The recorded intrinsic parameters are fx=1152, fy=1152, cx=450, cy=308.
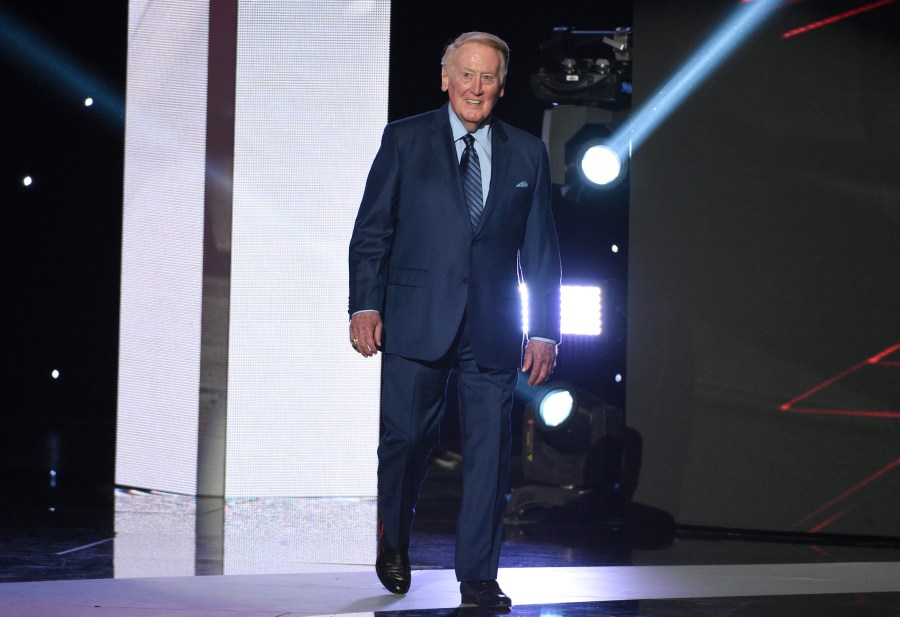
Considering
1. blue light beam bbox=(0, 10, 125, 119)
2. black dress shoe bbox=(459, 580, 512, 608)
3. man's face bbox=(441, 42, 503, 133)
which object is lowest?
black dress shoe bbox=(459, 580, 512, 608)

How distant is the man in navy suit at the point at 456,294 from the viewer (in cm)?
256

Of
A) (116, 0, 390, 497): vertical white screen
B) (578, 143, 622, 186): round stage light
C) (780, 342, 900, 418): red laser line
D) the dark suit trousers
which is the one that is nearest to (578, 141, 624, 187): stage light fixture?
(578, 143, 622, 186): round stage light

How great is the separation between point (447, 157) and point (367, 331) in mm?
438

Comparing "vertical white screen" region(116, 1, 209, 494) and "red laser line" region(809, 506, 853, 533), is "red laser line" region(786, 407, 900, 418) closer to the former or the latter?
"red laser line" region(809, 506, 853, 533)

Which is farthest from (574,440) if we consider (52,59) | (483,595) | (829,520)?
(52,59)

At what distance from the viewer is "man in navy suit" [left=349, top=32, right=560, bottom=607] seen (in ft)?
8.41

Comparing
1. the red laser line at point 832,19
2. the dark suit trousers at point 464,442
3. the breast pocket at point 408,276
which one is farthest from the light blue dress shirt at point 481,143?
the red laser line at point 832,19

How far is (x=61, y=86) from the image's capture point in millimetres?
5516

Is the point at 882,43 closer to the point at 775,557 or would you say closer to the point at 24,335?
the point at 775,557

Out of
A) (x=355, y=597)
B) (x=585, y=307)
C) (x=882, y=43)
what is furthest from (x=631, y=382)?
(x=355, y=597)

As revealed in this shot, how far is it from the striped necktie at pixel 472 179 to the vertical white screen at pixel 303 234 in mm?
1755

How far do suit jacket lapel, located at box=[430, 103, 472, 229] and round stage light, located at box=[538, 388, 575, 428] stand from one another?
1910 mm

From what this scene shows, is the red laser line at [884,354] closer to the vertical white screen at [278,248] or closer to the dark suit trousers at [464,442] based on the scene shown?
the dark suit trousers at [464,442]

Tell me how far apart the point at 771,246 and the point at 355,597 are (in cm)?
198
